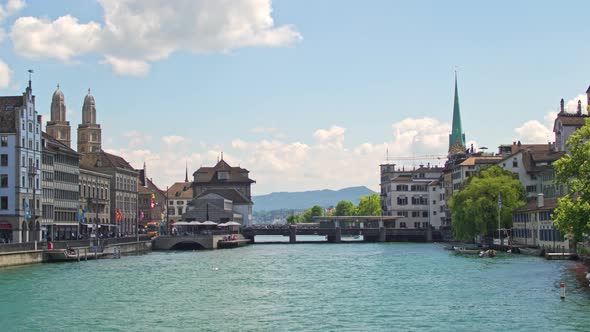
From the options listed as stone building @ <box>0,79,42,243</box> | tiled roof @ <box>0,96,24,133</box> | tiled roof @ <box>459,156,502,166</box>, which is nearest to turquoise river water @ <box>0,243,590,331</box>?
stone building @ <box>0,79,42,243</box>

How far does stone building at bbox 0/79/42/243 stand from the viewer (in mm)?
112250

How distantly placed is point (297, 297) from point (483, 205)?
6618 centimetres

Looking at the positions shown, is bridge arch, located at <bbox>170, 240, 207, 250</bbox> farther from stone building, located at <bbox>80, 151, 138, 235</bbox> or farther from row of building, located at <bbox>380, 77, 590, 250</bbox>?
row of building, located at <bbox>380, 77, 590, 250</bbox>

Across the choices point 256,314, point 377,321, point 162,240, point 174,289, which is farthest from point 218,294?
point 162,240

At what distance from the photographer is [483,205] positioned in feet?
416

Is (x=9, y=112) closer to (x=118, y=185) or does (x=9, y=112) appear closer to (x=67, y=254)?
(x=67, y=254)

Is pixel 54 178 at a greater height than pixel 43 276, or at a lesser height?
greater

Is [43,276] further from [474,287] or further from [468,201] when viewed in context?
[468,201]

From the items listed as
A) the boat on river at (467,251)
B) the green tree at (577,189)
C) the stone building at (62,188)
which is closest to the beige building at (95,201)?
the stone building at (62,188)

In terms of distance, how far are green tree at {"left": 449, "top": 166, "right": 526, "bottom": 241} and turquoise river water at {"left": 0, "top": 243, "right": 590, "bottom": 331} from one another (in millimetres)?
26345

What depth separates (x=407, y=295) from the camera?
6638 cm

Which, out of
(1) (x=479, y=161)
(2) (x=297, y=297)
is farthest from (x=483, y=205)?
(2) (x=297, y=297)

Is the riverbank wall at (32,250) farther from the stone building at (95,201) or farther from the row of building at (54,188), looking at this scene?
the stone building at (95,201)

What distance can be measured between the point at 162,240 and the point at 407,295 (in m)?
90.7
